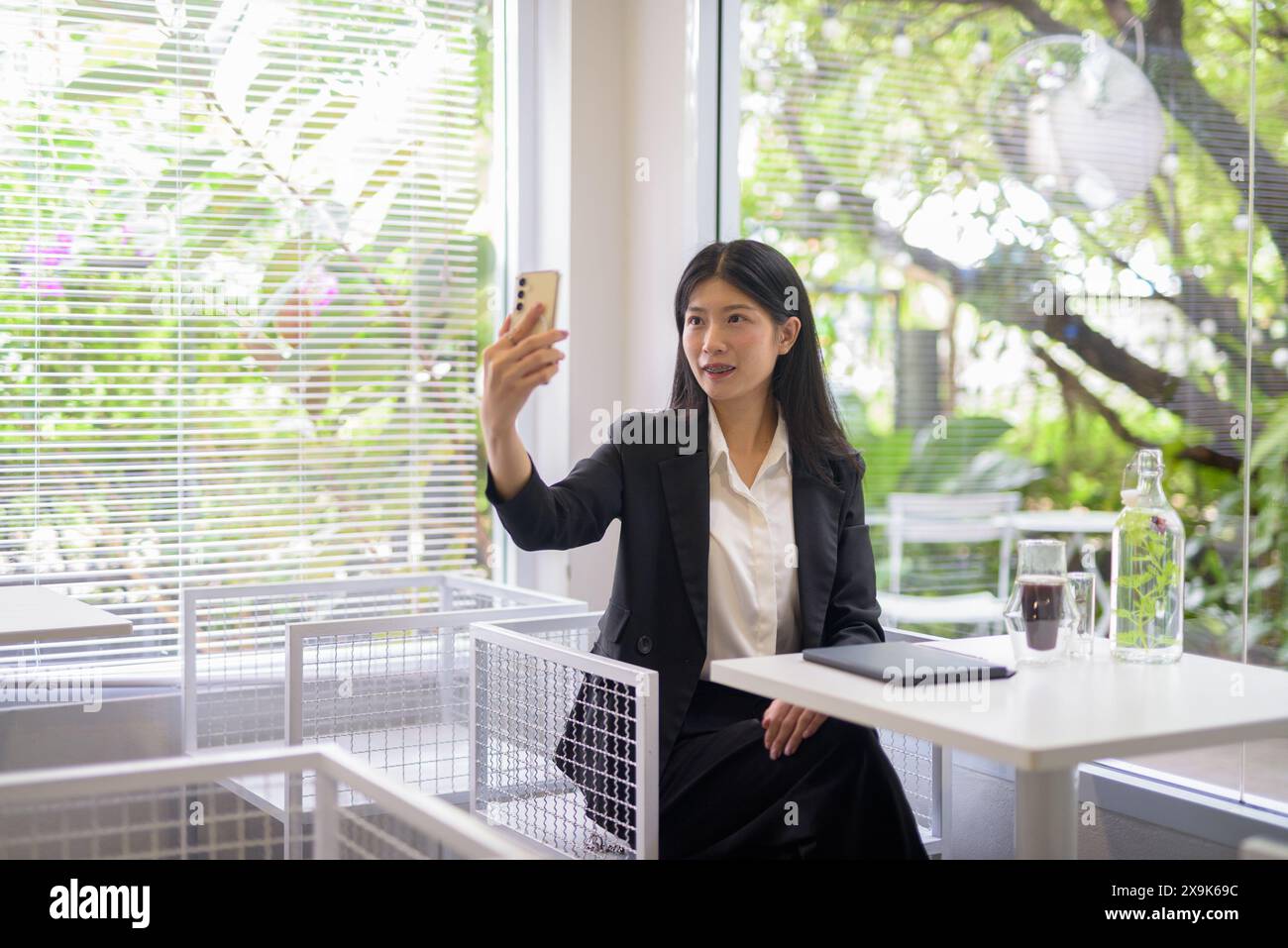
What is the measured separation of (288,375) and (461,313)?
0.55 m

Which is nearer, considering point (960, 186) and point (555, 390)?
point (960, 186)

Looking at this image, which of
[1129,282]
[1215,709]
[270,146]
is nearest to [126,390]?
[270,146]

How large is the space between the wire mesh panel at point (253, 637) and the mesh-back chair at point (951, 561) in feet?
3.38

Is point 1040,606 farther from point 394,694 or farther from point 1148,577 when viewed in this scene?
point 394,694

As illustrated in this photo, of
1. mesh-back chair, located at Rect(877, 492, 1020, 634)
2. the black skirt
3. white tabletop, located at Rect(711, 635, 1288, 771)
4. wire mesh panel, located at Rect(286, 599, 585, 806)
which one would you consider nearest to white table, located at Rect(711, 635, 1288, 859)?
white tabletop, located at Rect(711, 635, 1288, 771)

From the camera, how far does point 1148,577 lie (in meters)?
1.87

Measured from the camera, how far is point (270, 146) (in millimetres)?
3512

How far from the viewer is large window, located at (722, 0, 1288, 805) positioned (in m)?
2.37

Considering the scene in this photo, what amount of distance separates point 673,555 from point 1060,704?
0.87m

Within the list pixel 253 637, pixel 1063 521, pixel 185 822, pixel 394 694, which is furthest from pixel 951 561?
pixel 185 822

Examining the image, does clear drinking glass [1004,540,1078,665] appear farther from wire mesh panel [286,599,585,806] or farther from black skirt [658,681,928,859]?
wire mesh panel [286,599,585,806]

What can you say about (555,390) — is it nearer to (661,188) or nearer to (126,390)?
(661,188)

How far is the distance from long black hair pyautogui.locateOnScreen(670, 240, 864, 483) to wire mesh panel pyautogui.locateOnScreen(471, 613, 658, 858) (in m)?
0.57

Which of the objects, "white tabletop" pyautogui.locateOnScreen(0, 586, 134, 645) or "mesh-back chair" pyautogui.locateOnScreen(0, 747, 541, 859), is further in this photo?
"white tabletop" pyautogui.locateOnScreen(0, 586, 134, 645)
